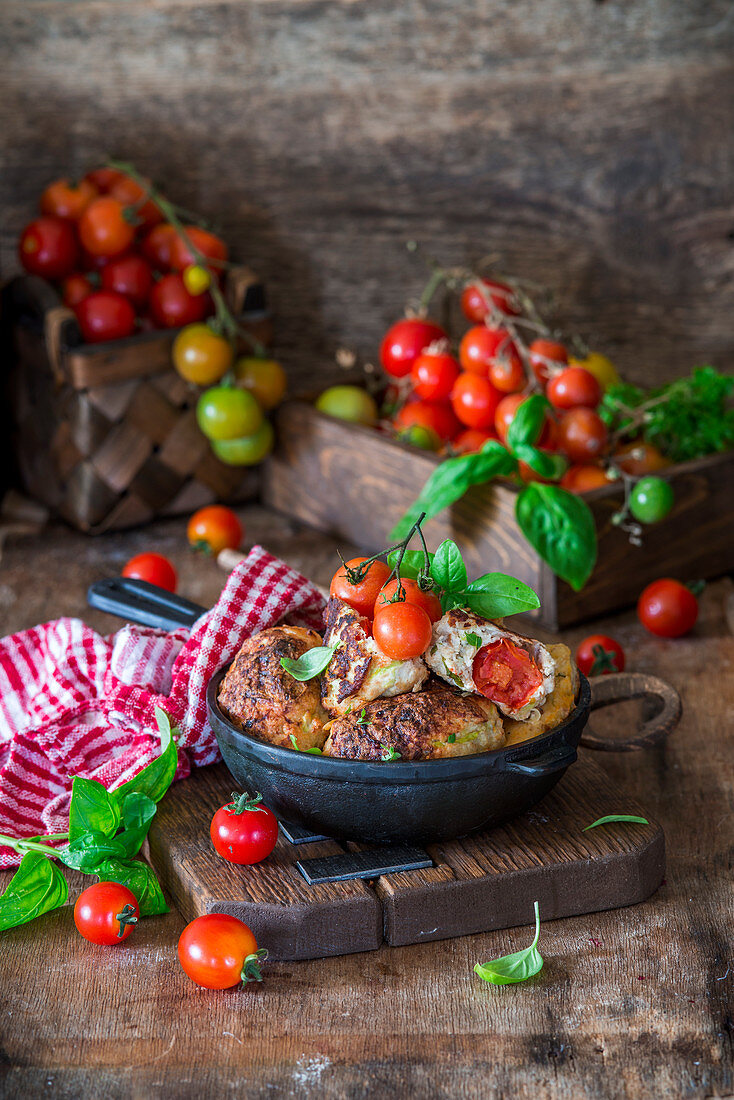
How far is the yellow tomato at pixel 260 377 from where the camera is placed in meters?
1.66

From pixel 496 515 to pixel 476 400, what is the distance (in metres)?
0.20

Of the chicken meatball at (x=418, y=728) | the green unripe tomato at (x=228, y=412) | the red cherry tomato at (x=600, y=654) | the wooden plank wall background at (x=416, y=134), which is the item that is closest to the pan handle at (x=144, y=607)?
the chicken meatball at (x=418, y=728)

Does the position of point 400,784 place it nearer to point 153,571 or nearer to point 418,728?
point 418,728

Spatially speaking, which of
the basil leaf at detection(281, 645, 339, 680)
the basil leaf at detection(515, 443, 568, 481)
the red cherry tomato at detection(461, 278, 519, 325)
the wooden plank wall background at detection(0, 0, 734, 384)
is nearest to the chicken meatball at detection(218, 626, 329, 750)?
the basil leaf at detection(281, 645, 339, 680)

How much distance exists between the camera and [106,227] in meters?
1.62

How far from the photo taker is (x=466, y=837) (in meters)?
0.84

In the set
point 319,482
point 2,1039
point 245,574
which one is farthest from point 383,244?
point 2,1039

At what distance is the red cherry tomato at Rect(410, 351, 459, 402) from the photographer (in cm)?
155

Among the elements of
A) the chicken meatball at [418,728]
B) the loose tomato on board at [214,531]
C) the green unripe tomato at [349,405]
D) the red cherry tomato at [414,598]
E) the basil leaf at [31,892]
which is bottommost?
the loose tomato on board at [214,531]

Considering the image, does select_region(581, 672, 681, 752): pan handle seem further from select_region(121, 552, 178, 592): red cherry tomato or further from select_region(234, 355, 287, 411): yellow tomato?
select_region(234, 355, 287, 411): yellow tomato

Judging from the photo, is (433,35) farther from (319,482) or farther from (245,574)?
(245,574)

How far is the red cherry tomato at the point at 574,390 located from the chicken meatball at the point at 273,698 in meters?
0.71

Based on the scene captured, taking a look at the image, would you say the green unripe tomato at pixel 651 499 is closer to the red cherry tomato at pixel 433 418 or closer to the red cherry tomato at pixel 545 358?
the red cherry tomato at pixel 545 358

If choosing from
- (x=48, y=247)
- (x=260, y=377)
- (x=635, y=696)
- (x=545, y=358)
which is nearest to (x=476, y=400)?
(x=545, y=358)
